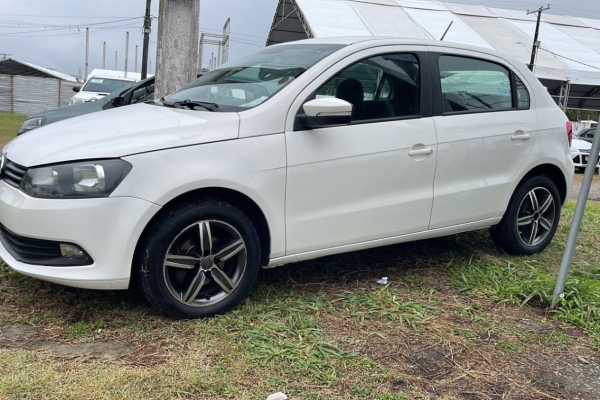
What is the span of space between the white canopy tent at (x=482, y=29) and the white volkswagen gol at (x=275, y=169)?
18.6 m

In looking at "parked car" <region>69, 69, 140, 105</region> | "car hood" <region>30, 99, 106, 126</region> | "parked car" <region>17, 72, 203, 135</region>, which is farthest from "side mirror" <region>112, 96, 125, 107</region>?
"parked car" <region>69, 69, 140, 105</region>

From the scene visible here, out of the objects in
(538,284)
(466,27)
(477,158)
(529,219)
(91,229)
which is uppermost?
(466,27)

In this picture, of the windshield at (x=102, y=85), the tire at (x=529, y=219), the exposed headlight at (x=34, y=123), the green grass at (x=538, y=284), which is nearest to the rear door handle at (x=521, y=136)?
the tire at (x=529, y=219)

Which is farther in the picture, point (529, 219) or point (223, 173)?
point (529, 219)

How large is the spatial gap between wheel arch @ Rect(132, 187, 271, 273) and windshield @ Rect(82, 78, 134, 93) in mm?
11694

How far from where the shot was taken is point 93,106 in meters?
7.91

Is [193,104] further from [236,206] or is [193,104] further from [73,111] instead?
[73,111]

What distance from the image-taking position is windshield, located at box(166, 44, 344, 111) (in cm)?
345

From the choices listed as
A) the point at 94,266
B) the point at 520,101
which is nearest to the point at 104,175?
the point at 94,266

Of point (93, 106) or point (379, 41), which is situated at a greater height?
point (379, 41)

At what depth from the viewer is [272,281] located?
3.82 m

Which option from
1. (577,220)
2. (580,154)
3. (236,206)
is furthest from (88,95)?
(580,154)

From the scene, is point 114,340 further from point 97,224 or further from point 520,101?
point 520,101

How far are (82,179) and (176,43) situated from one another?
3.59 m
